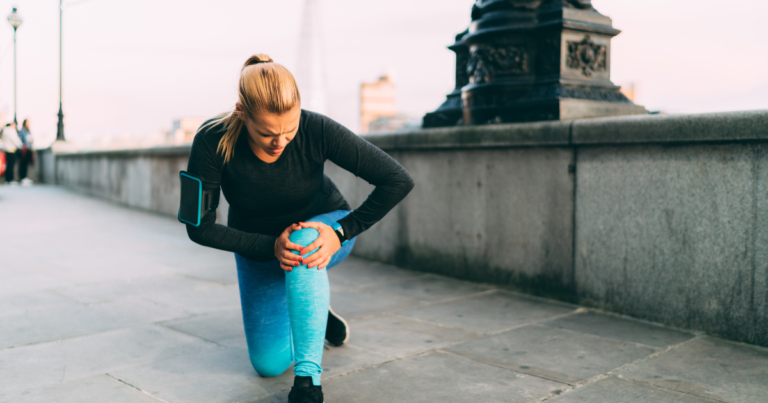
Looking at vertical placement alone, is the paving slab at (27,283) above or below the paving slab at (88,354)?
below

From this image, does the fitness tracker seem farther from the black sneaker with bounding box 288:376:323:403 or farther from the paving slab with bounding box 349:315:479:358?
the paving slab with bounding box 349:315:479:358

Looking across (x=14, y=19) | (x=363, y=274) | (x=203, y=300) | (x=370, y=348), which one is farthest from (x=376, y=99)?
(x=370, y=348)

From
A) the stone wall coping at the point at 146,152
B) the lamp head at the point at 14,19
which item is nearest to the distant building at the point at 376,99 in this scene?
the lamp head at the point at 14,19

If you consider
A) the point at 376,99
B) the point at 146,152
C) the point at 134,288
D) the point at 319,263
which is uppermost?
the point at 376,99

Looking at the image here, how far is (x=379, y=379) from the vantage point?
2.76 metres

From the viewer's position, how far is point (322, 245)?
95.5 inches

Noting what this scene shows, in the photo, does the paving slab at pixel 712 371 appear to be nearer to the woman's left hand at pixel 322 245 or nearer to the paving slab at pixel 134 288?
the woman's left hand at pixel 322 245

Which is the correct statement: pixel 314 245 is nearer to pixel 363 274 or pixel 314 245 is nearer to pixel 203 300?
pixel 203 300

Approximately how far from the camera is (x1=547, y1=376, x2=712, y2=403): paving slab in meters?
2.49

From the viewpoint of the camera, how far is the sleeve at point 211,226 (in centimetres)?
245

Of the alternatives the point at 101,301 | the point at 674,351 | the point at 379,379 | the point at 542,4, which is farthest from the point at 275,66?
the point at 542,4

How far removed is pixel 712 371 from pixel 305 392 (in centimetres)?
184

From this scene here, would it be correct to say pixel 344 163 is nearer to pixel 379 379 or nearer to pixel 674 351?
pixel 379 379

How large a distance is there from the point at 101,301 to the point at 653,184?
3567mm
